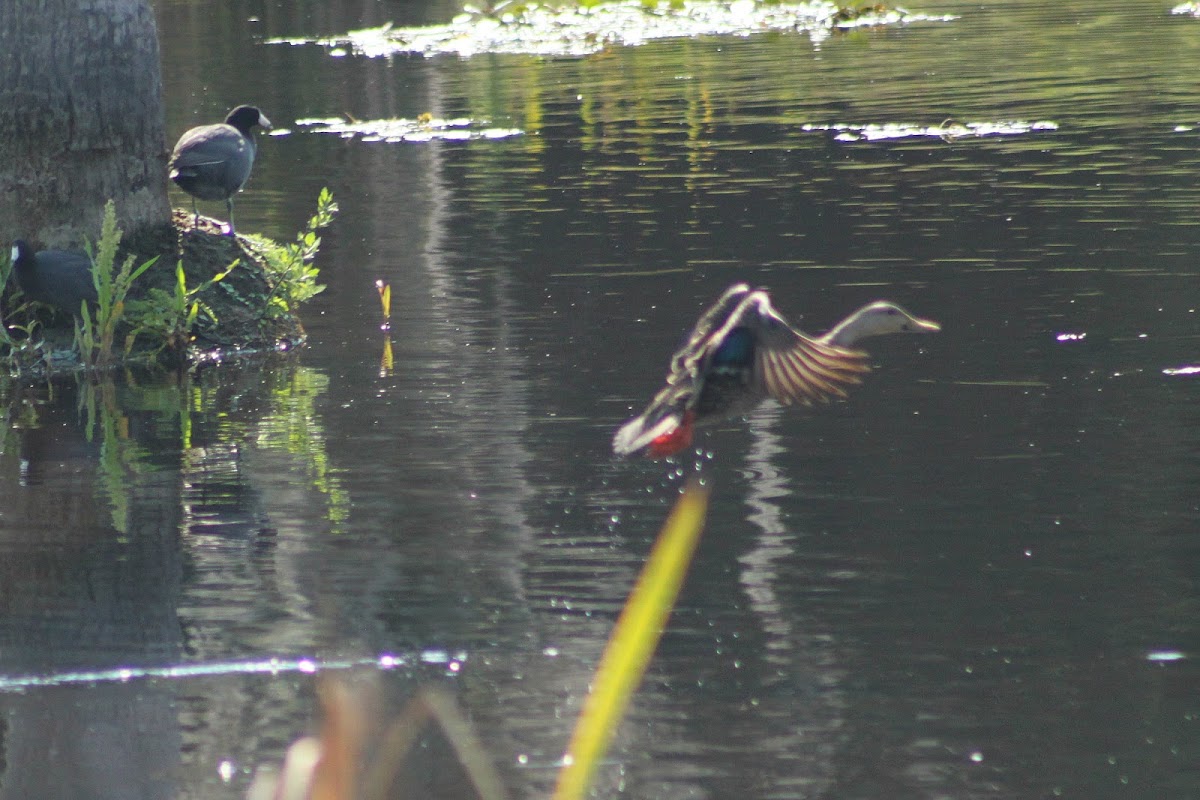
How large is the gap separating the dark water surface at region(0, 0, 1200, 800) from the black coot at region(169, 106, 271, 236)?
3.89 ft

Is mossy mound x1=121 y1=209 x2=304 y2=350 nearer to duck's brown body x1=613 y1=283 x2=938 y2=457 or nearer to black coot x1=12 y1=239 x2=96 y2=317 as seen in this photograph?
black coot x1=12 y1=239 x2=96 y2=317

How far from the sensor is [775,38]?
38219 mm

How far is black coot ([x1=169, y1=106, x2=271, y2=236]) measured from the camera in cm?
1341

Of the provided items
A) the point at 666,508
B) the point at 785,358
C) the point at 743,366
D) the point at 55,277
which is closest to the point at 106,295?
the point at 55,277

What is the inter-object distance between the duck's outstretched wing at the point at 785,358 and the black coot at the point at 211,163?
23.0ft

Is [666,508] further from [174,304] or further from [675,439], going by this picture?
[174,304]

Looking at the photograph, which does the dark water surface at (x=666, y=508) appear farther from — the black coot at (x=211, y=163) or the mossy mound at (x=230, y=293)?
the black coot at (x=211, y=163)

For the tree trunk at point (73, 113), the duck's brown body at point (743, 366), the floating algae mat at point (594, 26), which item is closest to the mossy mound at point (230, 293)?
the tree trunk at point (73, 113)

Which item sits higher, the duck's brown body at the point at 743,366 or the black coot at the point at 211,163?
the black coot at the point at 211,163

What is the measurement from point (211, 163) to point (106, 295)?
81.8 inches

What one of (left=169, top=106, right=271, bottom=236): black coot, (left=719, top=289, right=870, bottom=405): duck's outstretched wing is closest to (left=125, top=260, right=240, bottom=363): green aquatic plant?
(left=169, top=106, right=271, bottom=236): black coot

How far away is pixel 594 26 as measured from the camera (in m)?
42.5

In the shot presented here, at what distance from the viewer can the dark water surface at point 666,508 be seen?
250 inches

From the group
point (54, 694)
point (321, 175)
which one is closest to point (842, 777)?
point (54, 694)
